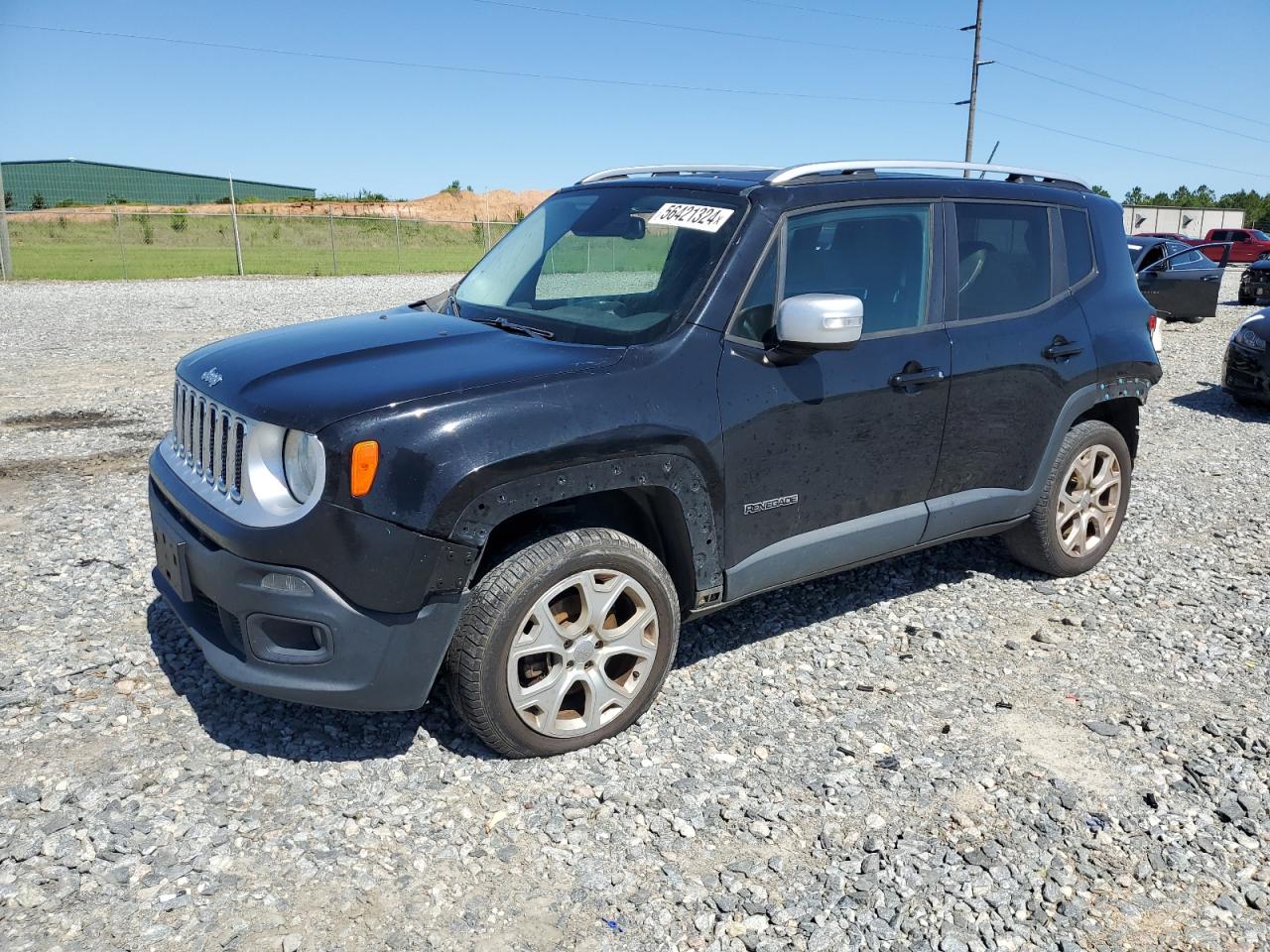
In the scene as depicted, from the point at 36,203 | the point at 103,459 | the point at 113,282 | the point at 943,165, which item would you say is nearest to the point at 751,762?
the point at 943,165

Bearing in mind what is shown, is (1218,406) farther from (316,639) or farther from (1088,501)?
(316,639)

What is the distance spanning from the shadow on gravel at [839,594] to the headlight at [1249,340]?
5998 mm

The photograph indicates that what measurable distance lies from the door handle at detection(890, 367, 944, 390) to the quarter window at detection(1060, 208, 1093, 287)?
1234mm

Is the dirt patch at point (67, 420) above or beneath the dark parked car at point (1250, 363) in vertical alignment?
beneath

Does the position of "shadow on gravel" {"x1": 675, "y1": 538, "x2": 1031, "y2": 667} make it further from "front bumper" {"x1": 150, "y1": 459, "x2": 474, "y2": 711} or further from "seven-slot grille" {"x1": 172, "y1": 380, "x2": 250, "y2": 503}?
"seven-slot grille" {"x1": 172, "y1": 380, "x2": 250, "y2": 503}

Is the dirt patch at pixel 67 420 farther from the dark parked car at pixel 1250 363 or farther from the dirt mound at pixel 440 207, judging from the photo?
the dirt mound at pixel 440 207

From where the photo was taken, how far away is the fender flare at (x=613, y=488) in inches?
121

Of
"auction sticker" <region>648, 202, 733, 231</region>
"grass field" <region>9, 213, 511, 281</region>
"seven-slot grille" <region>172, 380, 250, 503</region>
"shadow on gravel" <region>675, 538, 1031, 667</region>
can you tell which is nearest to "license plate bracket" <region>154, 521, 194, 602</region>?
"seven-slot grille" <region>172, 380, 250, 503</region>

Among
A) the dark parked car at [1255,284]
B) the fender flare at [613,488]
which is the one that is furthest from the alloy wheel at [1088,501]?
the dark parked car at [1255,284]

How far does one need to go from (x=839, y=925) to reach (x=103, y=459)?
21.6 ft

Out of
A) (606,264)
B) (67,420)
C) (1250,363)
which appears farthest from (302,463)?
(1250,363)

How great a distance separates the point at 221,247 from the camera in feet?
147

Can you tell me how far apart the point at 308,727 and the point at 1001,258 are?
12.0ft

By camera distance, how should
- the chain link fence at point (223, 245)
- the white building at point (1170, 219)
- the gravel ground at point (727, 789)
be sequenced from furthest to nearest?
the white building at point (1170, 219) → the chain link fence at point (223, 245) → the gravel ground at point (727, 789)
